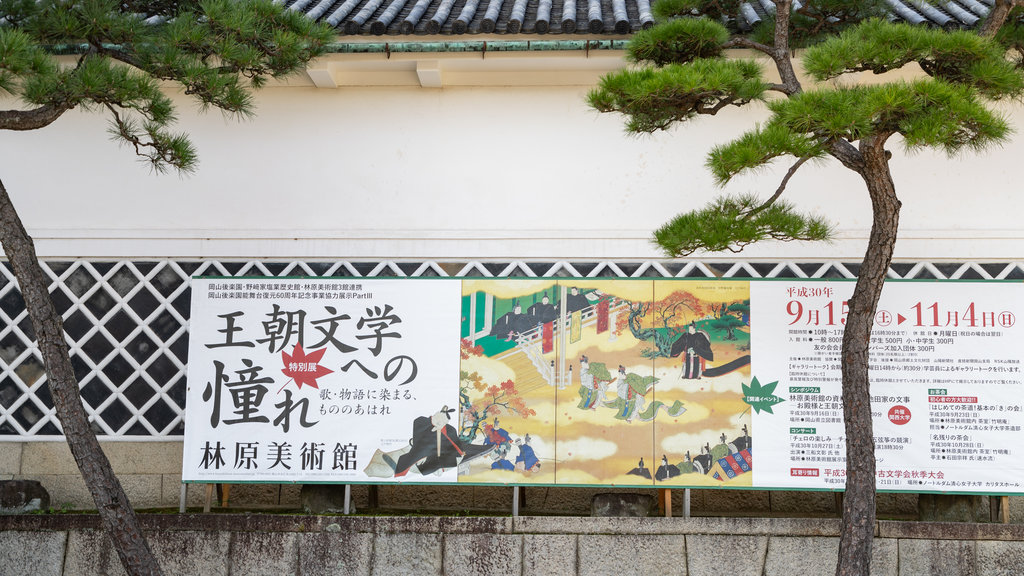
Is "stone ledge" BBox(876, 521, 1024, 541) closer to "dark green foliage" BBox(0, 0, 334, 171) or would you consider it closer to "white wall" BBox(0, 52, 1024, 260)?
"white wall" BBox(0, 52, 1024, 260)

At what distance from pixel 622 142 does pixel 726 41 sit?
131 cm

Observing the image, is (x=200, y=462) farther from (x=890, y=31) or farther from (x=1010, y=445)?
(x=1010, y=445)

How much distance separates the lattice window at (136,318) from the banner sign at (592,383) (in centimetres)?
33

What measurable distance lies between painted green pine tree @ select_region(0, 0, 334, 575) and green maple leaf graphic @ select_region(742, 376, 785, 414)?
10.6ft

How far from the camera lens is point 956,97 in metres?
3.52

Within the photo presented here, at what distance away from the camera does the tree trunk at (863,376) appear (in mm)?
3885

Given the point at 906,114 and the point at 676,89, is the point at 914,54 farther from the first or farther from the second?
the point at 676,89

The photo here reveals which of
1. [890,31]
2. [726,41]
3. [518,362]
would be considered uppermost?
[726,41]

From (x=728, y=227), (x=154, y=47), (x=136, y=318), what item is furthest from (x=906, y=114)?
(x=136, y=318)

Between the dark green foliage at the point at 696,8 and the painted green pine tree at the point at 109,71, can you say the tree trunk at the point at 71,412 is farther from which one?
the dark green foliage at the point at 696,8

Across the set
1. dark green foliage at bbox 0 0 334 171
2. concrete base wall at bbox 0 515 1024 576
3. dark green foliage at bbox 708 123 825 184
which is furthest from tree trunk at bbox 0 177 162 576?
dark green foliage at bbox 708 123 825 184

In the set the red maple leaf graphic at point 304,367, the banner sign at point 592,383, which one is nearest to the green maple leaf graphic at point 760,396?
the banner sign at point 592,383

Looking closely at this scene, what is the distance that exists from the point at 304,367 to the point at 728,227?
275 cm

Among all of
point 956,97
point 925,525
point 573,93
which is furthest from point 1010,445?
point 573,93
